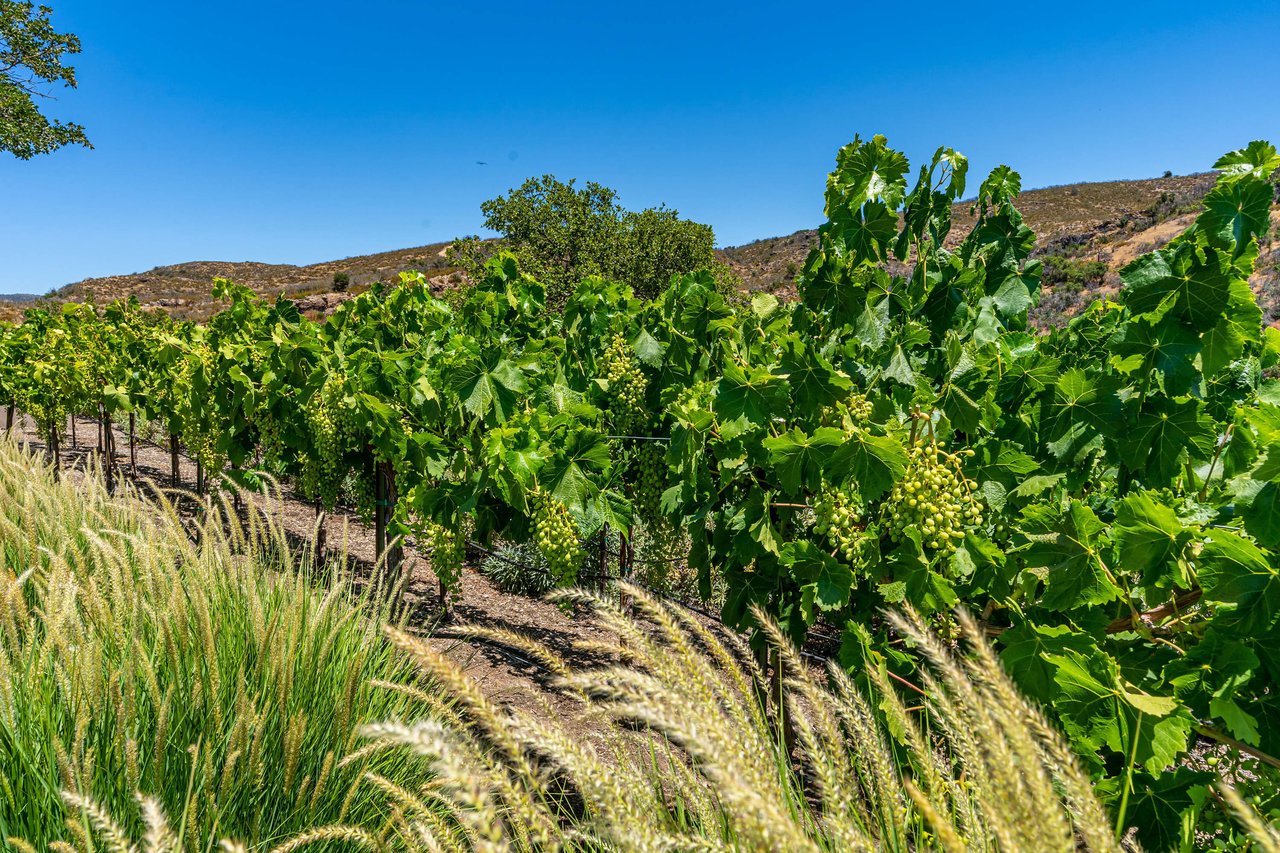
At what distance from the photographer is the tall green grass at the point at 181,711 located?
168 centimetres

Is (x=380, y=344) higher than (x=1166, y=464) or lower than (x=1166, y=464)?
higher

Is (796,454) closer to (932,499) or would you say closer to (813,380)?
(813,380)

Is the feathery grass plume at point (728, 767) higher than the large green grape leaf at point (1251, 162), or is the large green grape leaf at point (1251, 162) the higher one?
the large green grape leaf at point (1251, 162)

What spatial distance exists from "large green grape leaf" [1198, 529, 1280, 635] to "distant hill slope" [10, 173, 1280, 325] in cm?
2256

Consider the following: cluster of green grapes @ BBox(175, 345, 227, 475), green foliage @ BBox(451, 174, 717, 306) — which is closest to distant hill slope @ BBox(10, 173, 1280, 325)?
green foliage @ BBox(451, 174, 717, 306)

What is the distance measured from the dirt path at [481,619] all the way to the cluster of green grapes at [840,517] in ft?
3.10

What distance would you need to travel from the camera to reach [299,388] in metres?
5.89

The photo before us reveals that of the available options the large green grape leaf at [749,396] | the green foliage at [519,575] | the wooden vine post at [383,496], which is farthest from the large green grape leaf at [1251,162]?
the green foliage at [519,575]

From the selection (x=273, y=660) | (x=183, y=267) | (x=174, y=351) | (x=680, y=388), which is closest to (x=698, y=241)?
(x=174, y=351)

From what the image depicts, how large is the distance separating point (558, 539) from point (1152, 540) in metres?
2.39

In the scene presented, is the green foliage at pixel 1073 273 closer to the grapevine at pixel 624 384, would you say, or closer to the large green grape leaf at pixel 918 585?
the grapevine at pixel 624 384

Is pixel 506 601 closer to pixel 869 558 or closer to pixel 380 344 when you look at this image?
pixel 380 344

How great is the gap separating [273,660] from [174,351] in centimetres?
708

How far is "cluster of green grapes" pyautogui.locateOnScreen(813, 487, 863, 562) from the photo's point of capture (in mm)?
2332
